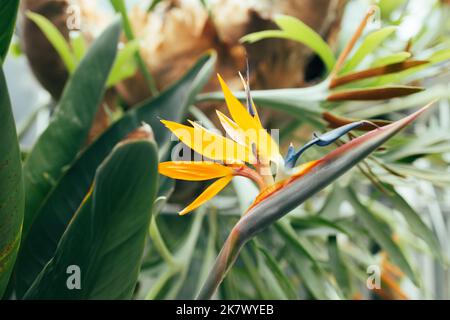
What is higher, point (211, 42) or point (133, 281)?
point (211, 42)

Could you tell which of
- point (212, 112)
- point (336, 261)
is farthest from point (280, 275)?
point (212, 112)

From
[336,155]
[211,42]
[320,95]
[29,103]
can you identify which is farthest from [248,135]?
[29,103]

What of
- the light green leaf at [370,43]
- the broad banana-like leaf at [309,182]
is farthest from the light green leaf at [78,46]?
the broad banana-like leaf at [309,182]

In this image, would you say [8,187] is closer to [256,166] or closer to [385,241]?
[256,166]

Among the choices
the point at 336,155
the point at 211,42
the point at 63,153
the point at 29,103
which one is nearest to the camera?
the point at 336,155

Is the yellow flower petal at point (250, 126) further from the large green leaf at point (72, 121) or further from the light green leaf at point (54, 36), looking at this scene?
the light green leaf at point (54, 36)

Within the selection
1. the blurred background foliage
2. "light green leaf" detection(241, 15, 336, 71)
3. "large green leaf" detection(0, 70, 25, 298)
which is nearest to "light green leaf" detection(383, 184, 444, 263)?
the blurred background foliage

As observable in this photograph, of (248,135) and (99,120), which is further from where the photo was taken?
(99,120)

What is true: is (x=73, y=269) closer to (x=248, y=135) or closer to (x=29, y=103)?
(x=248, y=135)

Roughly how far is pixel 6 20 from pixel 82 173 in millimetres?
110

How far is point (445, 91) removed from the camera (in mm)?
441

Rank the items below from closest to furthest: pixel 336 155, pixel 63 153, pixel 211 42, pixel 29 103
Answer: pixel 336 155
pixel 63 153
pixel 211 42
pixel 29 103
